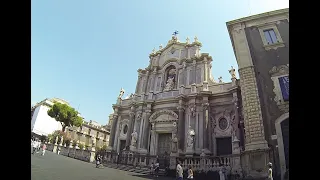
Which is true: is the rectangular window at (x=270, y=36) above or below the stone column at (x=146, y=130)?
above

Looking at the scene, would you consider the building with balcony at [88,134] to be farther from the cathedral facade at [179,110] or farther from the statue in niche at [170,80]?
the statue in niche at [170,80]

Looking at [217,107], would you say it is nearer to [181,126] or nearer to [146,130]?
[181,126]

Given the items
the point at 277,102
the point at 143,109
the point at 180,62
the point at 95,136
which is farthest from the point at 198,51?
the point at 95,136

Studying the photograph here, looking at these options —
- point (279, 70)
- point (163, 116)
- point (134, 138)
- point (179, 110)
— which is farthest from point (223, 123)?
point (134, 138)

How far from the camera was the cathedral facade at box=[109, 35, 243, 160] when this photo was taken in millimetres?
18844

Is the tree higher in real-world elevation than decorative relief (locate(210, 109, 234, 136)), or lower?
higher

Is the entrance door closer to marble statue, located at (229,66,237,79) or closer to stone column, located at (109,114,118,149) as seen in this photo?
stone column, located at (109,114,118,149)

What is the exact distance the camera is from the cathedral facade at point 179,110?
18844 millimetres

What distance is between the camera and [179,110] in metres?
21.4

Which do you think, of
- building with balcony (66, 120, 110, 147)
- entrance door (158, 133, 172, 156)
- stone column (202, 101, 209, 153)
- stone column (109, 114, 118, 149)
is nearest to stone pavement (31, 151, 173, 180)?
stone column (202, 101, 209, 153)

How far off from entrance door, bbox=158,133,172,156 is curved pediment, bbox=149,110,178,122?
1689 mm

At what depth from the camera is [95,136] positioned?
47094 mm

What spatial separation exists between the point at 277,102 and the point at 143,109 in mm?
15156

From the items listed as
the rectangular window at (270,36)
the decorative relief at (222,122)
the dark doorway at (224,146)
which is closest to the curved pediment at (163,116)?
the decorative relief at (222,122)
